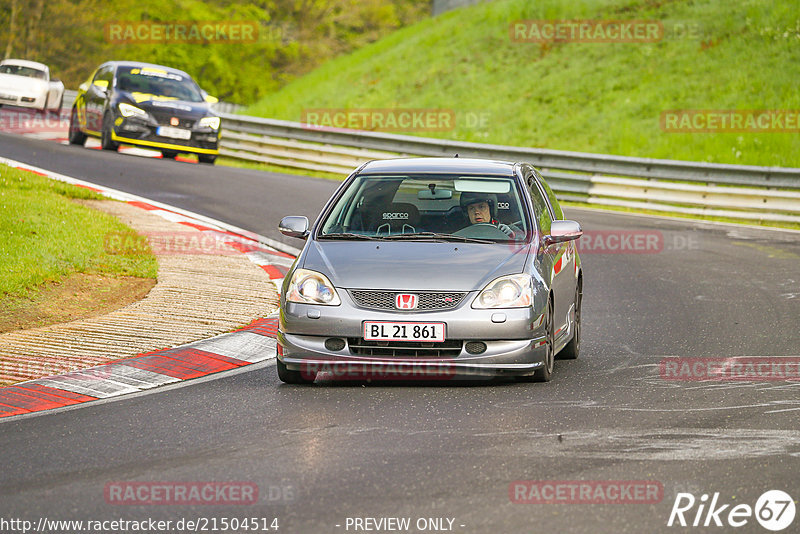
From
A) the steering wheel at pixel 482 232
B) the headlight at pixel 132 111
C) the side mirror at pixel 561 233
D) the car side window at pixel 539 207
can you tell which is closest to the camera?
the steering wheel at pixel 482 232

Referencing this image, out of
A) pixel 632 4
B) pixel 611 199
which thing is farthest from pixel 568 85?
pixel 611 199

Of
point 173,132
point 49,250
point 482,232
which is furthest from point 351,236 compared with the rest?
point 173,132

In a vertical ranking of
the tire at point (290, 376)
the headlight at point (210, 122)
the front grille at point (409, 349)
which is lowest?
the tire at point (290, 376)

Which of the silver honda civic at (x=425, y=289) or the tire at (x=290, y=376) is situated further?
the tire at (x=290, y=376)

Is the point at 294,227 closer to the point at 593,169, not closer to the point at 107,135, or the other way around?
the point at 593,169

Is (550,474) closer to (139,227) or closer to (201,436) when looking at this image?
(201,436)

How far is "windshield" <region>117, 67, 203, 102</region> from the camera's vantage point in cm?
2436

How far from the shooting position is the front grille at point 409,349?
7855 millimetres

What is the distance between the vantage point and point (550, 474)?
Answer: 19.1ft

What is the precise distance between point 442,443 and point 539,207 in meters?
3.36

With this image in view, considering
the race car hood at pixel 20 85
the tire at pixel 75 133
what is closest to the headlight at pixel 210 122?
the tire at pixel 75 133

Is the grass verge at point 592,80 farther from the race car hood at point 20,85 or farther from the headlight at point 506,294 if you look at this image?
the headlight at point 506,294

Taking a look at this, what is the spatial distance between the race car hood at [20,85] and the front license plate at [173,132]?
8900 mm

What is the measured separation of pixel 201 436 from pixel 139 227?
29.3ft
